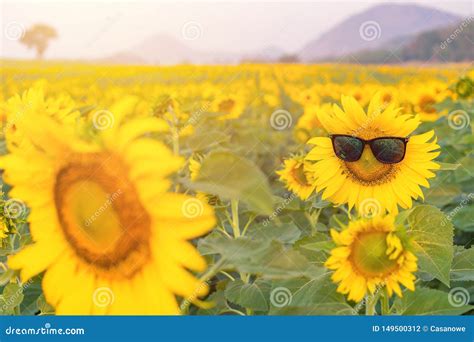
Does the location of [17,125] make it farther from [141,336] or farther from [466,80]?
[466,80]

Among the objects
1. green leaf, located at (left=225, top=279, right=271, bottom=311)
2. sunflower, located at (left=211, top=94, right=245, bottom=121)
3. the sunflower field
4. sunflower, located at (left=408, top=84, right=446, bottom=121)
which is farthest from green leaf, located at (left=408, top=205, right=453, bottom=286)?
sunflower, located at (left=408, top=84, right=446, bottom=121)

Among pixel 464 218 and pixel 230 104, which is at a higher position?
pixel 230 104

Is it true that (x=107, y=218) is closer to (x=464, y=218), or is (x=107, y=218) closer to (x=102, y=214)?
(x=102, y=214)

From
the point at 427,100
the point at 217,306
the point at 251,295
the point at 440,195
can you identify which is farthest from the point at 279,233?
the point at 427,100

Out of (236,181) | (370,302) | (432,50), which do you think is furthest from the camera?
(432,50)

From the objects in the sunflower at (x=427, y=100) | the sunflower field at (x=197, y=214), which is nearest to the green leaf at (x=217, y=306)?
the sunflower field at (x=197, y=214)

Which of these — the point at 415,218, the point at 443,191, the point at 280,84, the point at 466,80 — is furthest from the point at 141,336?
the point at 280,84
